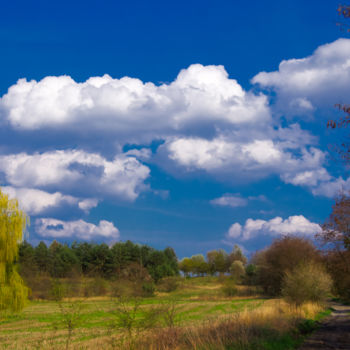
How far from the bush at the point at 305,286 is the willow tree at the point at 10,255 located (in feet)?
71.8

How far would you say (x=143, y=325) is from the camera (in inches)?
527

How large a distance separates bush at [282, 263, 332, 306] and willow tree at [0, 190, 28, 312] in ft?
71.8

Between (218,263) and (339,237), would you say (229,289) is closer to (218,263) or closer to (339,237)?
(339,237)

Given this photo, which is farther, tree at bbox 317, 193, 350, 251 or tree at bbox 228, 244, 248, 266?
tree at bbox 228, 244, 248, 266

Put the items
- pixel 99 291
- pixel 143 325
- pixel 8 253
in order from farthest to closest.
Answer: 1. pixel 99 291
2. pixel 8 253
3. pixel 143 325

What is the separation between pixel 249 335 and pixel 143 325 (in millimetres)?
5686

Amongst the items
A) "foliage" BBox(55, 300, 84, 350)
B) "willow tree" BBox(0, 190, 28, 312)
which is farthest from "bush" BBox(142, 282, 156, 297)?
"foliage" BBox(55, 300, 84, 350)

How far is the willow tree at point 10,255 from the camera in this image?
28.9 metres

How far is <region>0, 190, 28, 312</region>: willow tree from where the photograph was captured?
1136 inches

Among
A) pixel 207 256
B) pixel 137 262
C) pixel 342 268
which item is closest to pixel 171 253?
pixel 137 262

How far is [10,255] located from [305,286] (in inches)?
967

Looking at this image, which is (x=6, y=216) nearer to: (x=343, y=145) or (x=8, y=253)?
(x=8, y=253)

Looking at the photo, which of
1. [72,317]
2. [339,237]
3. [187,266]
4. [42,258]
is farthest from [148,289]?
[187,266]

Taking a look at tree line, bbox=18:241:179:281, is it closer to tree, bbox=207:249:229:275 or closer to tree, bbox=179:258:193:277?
tree, bbox=207:249:229:275
